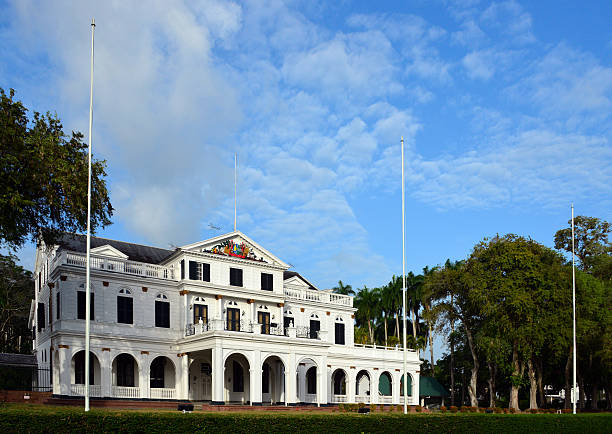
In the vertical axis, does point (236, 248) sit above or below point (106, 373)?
above

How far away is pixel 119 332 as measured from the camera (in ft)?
138

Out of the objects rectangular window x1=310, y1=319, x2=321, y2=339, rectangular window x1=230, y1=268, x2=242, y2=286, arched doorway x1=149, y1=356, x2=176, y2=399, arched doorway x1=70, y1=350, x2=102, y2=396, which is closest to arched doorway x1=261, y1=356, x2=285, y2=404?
rectangular window x1=310, y1=319, x2=321, y2=339

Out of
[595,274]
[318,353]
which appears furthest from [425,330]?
[318,353]

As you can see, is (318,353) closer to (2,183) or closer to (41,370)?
(41,370)

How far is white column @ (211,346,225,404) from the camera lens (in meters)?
40.0

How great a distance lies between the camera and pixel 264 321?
48.8 metres

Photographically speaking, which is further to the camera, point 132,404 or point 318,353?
point 318,353

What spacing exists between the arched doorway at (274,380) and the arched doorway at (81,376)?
12464 millimetres

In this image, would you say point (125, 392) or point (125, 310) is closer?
point (125, 392)

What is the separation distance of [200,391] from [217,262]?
9.12m

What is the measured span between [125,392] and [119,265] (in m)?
8.17

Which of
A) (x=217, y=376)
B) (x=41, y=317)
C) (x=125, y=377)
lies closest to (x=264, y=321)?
(x=217, y=376)

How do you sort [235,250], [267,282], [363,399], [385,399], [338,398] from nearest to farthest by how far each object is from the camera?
[235,250]
[267,282]
[338,398]
[363,399]
[385,399]

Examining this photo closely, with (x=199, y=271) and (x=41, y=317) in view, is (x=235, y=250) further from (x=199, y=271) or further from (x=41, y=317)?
(x=41, y=317)
